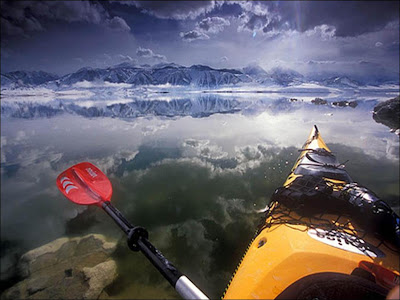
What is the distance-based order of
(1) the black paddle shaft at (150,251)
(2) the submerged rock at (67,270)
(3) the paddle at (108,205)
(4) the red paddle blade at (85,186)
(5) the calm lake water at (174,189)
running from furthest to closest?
1. (5) the calm lake water at (174,189)
2. (4) the red paddle blade at (85,186)
3. (2) the submerged rock at (67,270)
4. (1) the black paddle shaft at (150,251)
5. (3) the paddle at (108,205)

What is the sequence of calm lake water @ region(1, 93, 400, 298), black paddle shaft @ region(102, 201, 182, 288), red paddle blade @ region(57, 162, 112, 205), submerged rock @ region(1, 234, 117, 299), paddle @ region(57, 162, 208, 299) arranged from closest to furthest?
1. paddle @ region(57, 162, 208, 299)
2. black paddle shaft @ region(102, 201, 182, 288)
3. submerged rock @ region(1, 234, 117, 299)
4. red paddle blade @ region(57, 162, 112, 205)
5. calm lake water @ region(1, 93, 400, 298)

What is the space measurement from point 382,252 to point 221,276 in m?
3.42

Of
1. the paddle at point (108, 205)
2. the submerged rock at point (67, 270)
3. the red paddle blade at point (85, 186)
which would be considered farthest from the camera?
the red paddle blade at point (85, 186)

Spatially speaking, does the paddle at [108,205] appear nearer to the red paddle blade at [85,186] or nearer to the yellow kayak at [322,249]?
the red paddle blade at [85,186]

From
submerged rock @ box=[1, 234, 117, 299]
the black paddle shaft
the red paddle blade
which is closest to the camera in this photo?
the black paddle shaft

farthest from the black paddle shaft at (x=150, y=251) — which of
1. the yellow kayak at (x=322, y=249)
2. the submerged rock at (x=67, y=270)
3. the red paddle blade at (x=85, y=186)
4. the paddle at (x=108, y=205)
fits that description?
the submerged rock at (x=67, y=270)

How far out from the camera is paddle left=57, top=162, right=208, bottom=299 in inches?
104

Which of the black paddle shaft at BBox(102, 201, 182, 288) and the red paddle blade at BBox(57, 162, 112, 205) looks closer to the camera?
the black paddle shaft at BBox(102, 201, 182, 288)

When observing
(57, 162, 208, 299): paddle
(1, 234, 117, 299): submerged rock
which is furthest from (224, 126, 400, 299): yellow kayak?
(1, 234, 117, 299): submerged rock

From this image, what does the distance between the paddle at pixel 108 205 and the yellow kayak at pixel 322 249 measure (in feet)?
3.44

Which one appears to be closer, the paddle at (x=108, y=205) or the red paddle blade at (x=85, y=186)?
the paddle at (x=108, y=205)

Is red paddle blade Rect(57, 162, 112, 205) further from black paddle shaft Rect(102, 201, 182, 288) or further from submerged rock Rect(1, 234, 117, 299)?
black paddle shaft Rect(102, 201, 182, 288)

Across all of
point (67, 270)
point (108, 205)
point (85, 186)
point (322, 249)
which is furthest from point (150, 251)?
point (85, 186)

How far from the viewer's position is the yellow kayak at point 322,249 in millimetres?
2711
